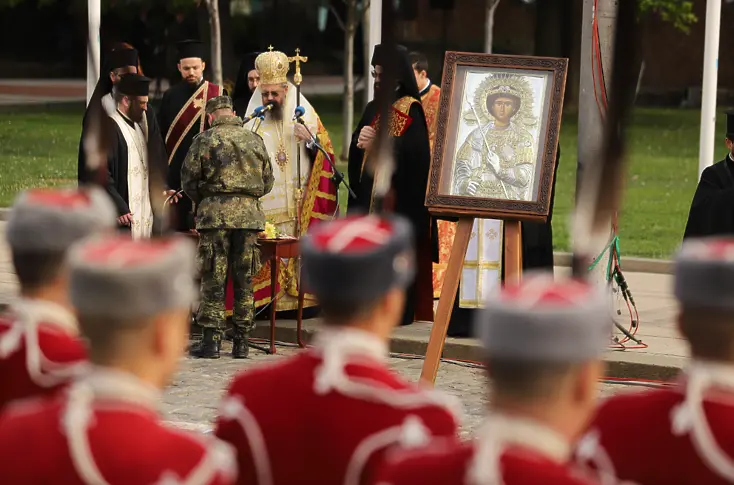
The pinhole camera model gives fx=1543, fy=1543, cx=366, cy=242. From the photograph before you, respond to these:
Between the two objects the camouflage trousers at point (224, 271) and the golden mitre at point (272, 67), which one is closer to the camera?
the camouflage trousers at point (224, 271)

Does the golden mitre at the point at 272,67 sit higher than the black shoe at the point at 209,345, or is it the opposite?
the golden mitre at the point at 272,67

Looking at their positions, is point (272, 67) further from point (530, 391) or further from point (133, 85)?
point (530, 391)

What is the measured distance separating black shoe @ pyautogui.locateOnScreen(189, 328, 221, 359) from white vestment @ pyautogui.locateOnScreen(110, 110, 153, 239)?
3.31 feet

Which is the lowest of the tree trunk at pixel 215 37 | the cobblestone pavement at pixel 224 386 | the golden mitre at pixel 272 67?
the cobblestone pavement at pixel 224 386

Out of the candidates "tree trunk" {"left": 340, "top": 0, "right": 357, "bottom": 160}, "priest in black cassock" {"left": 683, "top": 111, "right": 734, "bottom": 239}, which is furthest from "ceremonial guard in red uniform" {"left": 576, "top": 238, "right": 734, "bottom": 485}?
"tree trunk" {"left": 340, "top": 0, "right": 357, "bottom": 160}

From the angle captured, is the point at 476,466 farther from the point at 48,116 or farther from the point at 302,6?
the point at 302,6

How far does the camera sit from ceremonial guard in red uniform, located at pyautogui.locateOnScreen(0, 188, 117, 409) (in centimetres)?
359

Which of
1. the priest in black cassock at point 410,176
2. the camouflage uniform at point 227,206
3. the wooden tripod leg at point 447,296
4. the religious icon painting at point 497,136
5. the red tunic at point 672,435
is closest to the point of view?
the red tunic at point 672,435

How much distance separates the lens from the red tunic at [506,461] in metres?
2.60

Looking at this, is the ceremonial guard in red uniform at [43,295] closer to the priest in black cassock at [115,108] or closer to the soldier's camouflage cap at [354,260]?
the soldier's camouflage cap at [354,260]

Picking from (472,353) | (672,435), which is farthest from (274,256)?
(672,435)

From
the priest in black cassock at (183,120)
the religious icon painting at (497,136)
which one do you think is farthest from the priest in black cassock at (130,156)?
the religious icon painting at (497,136)

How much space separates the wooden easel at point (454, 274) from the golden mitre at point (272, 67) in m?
2.68

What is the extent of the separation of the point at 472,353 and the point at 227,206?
1.87 m
